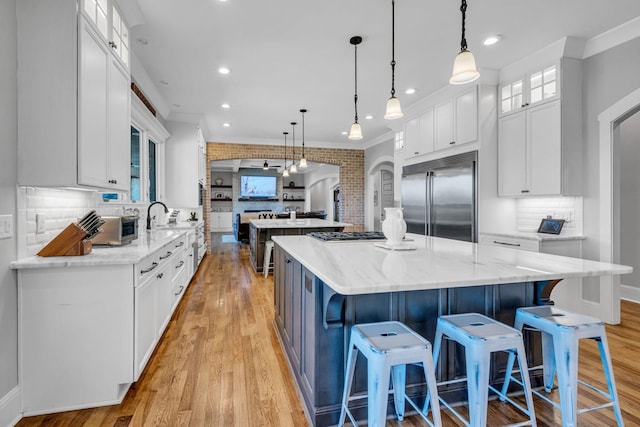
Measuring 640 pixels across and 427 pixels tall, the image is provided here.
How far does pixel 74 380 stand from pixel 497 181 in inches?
177

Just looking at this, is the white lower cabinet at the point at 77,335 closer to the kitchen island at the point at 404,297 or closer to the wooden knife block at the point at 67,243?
the wooden knife block at the point at 67,243

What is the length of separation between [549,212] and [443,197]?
4.08ft

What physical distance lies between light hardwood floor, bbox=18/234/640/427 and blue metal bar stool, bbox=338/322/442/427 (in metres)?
0.50

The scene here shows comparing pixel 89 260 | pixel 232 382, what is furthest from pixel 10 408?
pixel 232 382

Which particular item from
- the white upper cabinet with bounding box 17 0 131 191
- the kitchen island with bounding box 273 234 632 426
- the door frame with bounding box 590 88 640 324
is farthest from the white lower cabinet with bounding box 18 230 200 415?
the door frame with bounding box 590 88 640 324

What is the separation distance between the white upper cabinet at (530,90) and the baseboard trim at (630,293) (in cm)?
250

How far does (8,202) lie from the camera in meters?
1.76

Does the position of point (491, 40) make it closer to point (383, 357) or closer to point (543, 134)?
point (543, 134)

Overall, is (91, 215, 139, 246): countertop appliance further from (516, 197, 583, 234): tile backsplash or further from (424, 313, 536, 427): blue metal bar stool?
(516, 197, 583, 234): tile backsplash

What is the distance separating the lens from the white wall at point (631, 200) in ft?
12.9

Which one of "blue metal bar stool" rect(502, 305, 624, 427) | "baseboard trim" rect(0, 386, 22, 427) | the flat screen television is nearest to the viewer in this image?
"blue metal bar stool" rect(502, 305, 624, 427)

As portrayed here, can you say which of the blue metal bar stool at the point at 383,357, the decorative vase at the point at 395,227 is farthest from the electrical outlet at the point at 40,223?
the decorative vase at the point at 395,227

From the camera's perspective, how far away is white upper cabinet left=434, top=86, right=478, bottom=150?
417 cm

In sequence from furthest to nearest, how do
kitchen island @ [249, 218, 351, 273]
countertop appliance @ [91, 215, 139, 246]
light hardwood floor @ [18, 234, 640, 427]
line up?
kitchen island @ [249, 218, 351, 273]
countertop appliance @ [91, 215, 139, 246]
light hardwood floor @ [18, 234, 640, 427]
